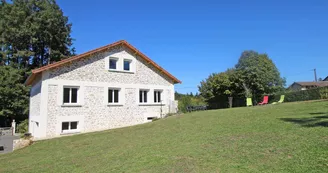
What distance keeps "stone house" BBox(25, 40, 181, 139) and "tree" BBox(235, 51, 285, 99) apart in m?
14.5

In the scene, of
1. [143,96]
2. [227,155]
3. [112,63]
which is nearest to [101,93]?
[112,63]

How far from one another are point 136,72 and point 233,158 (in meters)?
18.0

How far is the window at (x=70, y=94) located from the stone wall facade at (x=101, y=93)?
0.44 metres

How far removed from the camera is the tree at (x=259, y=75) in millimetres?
34094

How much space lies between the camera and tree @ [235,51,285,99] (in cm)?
3409

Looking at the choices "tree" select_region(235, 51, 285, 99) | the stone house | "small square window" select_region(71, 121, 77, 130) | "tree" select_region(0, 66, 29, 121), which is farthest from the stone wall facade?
"tree" select_region(0, 66, 29, 121)

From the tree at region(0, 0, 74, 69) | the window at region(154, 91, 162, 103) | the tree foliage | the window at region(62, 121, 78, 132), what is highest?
the tree at region(0, 0, 74, 69)

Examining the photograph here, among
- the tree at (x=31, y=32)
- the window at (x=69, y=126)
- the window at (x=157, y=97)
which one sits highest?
the tree at (x=31, y=32)

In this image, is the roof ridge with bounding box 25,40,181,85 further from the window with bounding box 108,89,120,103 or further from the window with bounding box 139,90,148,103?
the window with bounding box 108,89,120,103

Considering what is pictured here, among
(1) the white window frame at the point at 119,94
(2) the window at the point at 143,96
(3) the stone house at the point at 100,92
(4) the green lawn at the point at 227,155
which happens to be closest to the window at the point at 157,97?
(3) the stone house at the point at 100,92

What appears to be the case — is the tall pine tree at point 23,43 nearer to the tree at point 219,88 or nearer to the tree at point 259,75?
the tree at point 219,88

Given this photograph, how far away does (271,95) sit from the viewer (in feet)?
106

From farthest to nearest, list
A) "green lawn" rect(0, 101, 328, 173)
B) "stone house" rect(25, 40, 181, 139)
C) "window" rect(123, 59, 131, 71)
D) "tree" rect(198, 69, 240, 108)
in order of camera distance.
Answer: "tree" rect(198, 69, 240, 108)
"window" rect(123, 59, 131, 71)
"stone house" rect(25, 40, 181, 139)
"green lawn" rect(0, 101, 328, 173)

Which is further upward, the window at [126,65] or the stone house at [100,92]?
the window at [126,65]
